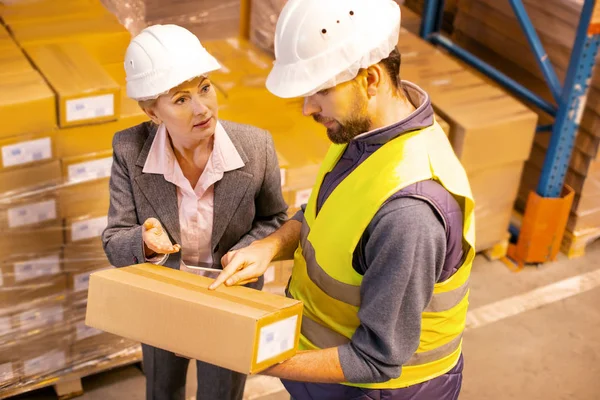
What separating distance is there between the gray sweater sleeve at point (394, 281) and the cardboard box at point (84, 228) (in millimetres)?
1721

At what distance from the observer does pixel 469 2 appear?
5605 millimetres

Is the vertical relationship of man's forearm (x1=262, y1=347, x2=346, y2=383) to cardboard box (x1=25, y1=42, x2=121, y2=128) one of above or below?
below

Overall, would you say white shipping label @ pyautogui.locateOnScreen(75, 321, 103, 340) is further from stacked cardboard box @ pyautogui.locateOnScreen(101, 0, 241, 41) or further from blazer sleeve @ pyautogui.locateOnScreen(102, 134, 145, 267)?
stacked cardboard box @ pyautogui.locateOnScreen(101, 0, 241, 41)

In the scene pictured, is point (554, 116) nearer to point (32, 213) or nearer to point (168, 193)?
point (168, 193)

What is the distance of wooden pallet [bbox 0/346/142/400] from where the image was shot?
3799 mm

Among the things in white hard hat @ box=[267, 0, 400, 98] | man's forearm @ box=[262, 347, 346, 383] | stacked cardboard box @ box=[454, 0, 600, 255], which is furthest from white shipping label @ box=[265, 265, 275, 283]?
stacked cardboard box @ box=[454, 0, 600, 255]

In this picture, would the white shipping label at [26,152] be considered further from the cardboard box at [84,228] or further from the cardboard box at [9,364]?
the cardboard box at [9,364]

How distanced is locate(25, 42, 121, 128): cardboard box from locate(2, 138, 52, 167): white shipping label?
0.11 metres

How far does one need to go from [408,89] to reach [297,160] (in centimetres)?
167

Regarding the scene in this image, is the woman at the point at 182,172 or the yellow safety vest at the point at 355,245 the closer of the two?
the yellow safety vest at the point at 355,245

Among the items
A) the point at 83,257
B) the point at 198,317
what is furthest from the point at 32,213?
the point at 198,317

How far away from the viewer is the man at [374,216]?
2025 millimetres

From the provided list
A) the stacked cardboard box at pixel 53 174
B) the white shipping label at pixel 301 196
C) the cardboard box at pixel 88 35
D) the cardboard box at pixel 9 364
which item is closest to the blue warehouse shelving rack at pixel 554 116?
the white shipping label at pixel 301 196

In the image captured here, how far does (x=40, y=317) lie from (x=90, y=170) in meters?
Result: 0.75
